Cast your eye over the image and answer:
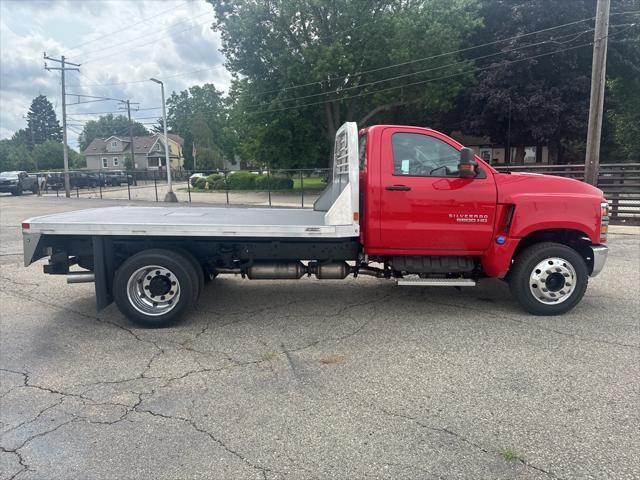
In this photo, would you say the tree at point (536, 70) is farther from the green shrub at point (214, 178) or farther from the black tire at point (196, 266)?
the black tire at point (196, 266)

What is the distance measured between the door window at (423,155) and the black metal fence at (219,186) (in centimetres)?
1503

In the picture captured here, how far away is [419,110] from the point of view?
3062 centimetres

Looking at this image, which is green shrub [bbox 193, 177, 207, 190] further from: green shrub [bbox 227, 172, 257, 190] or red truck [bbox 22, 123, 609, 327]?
red truck [bbox 22, 123, 609, 327]

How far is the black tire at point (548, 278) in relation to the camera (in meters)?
5.27

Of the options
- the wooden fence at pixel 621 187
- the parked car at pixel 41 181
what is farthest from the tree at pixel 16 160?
the wooden fence at pixel 621 187

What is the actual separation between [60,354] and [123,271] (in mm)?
1008

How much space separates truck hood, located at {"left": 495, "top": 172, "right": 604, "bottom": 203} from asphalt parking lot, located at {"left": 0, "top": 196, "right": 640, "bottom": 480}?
4.65 feet

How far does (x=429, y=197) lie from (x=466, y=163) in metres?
0.53

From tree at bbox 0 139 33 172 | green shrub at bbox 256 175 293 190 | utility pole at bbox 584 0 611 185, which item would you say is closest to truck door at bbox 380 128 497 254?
utility pole at bbox 584 0 611 185

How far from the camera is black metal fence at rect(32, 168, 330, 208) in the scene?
76.8 feet

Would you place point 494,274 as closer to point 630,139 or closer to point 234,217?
point 234,217

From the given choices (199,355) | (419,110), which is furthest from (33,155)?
(199,355)

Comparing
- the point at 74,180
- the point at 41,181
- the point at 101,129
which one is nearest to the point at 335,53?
the point at 74,180

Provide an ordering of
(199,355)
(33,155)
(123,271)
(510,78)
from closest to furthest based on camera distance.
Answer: (199,355), (123,271), (510,78), (33,155)
